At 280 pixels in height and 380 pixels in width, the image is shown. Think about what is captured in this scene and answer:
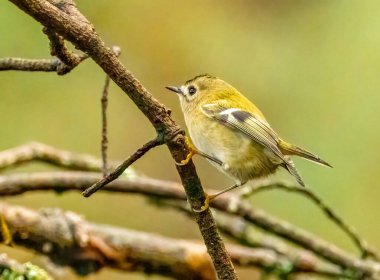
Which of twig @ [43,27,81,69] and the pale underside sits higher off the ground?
the pale underside

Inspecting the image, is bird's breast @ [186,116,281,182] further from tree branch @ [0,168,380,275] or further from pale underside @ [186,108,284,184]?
tree branch @ [0,168,380,275]

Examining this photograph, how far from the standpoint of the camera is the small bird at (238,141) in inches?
69.0

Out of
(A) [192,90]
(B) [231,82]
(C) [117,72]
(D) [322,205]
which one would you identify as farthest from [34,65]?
(B) [231,82]

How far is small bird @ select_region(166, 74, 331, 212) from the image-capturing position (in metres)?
1.75

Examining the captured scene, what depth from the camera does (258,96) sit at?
3.83 metres

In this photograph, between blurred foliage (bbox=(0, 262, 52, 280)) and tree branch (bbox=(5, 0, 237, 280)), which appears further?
blurred foliage (bbox=(0, 262, 52, 280))

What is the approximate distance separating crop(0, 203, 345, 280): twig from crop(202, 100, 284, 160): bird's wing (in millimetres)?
432

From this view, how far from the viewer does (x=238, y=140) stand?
181 centimetres

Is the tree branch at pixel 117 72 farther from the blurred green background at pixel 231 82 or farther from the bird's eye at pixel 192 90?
the blurred green background at pixel 231 82

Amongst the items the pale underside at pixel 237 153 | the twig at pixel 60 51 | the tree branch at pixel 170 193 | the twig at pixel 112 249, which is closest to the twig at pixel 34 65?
the twig at pixel 60 51

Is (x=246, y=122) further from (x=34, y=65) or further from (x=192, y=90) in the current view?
(x=34, y=65)

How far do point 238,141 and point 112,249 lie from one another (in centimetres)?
51

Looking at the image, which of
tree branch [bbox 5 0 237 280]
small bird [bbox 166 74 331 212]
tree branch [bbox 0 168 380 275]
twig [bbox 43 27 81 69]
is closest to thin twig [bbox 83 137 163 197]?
tree branch [bbox 5 0 237 280]

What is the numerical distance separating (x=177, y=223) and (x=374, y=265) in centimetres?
143
